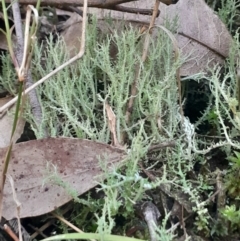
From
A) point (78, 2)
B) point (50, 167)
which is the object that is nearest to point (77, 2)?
point (78, 2)

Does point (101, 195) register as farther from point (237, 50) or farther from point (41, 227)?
point (237, 50)

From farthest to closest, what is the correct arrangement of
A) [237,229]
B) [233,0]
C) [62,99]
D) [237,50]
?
[233,0] → [237,50] → [62,99] → [237,229]

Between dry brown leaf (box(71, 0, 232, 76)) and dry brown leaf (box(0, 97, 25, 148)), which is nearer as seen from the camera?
dry brown leaf (box(0, 97, 25, 148))

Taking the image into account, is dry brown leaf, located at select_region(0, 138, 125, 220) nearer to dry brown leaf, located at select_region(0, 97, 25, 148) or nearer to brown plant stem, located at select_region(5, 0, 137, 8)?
dry brown leaf, located at select_region(0, 97, 25, 148)

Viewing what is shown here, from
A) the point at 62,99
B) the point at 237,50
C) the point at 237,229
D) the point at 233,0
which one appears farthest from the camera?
the point at 233,0

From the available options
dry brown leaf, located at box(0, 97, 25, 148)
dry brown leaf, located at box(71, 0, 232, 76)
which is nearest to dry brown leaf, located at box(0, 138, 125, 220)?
dry brown leaf, located at box(0, 97, 25, 148)

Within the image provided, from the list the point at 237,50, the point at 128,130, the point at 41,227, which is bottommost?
the point at 41,227

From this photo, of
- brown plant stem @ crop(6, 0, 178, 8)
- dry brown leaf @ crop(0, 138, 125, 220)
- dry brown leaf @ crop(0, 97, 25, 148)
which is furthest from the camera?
brown plant stem @ crop(6, 0, 178, 8)

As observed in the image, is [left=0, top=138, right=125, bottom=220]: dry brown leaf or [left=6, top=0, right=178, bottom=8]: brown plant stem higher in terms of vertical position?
[left=6, top=0, right=178, bottom=8]: brown plant stem

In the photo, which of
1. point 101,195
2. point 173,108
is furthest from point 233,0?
point 101,195
